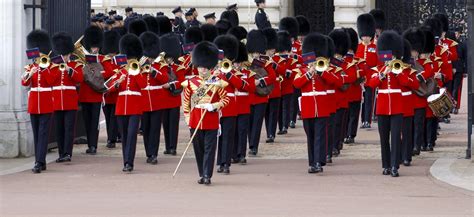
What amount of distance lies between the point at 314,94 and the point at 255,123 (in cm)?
191

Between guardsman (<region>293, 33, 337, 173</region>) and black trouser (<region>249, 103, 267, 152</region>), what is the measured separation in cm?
170

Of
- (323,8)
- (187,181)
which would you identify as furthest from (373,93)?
(323,8)

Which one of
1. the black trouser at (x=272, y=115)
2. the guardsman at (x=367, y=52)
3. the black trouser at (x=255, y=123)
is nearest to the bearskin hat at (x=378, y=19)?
the guardsman at (x=367, y=52)

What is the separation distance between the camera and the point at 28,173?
1466 centimetres

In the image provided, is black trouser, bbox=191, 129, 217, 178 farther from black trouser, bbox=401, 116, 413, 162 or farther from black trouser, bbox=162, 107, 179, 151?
black trouser, bbox=162, 107, 179, 151

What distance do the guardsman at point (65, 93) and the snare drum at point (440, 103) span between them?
3.92 m

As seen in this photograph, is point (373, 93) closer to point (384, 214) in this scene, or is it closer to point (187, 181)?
point (187, 181)

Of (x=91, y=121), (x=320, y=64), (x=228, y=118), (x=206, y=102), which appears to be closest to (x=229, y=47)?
(x=228, y=118)

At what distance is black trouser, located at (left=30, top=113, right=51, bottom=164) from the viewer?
14789 mm

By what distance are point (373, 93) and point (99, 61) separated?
445 centimetres

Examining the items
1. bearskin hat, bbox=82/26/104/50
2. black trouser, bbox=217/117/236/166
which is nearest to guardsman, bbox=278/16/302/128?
bearskin hat, bbox=82/26/104/50

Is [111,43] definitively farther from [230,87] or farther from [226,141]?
[226,141]

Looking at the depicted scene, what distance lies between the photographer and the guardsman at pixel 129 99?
48.9ft

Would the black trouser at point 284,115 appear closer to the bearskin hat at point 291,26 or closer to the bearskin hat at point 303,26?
the bearskin hat at point 291,26
